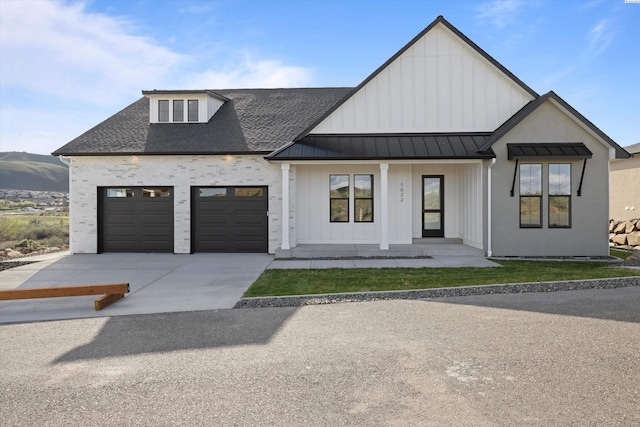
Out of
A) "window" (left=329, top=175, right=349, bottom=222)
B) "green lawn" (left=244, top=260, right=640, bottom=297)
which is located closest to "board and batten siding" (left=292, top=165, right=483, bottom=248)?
"window" (left=329, top=175, right=349, bottom=222)

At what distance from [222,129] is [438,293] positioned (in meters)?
11.6

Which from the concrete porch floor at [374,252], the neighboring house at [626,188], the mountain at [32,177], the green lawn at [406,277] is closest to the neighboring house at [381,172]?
the concrete porch floor at [374,252]

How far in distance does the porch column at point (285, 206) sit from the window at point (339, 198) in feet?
6.41

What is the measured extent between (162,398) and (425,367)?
2733mm

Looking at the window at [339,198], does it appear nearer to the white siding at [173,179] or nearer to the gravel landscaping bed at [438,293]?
the white siding at [173,179]

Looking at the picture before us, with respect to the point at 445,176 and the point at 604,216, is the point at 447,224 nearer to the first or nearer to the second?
the point at 445,176

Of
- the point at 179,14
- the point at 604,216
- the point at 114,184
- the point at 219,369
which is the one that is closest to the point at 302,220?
the point at 114,184

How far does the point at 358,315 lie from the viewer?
7.34 meters

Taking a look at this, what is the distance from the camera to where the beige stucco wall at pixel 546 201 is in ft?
46.8

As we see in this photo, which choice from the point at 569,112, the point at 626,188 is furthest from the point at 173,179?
the point at 626,188

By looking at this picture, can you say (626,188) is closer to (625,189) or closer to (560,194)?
(625,189)

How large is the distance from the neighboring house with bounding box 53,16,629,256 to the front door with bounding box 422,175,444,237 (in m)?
0.04

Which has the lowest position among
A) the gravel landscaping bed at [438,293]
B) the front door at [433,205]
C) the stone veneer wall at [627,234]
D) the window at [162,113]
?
the gravel landscaping bed at [438,293]

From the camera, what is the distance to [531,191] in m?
14.4
